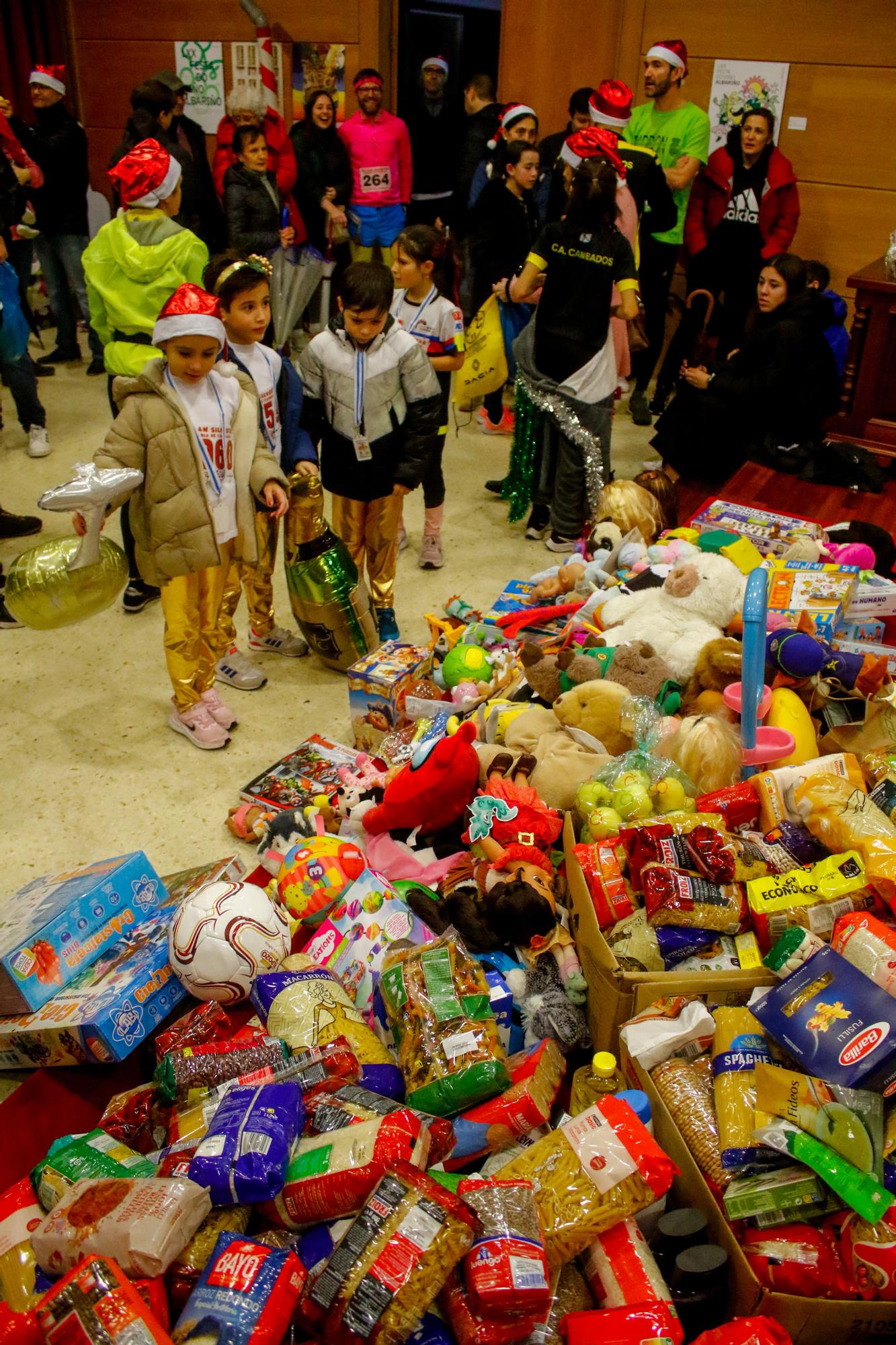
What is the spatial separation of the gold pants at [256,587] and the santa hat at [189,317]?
0.65 m

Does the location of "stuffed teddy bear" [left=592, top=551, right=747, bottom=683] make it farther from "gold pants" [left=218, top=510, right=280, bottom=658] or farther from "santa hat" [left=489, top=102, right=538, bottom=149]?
"santa hat" [left=489, top=102, right=538, bottom=149]

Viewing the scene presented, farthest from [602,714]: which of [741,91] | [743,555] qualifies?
[741,91]

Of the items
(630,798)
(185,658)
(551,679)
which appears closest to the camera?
(630,798)

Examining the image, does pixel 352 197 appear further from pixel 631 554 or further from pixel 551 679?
pixel 551 679

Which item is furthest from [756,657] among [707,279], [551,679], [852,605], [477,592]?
[707,279]

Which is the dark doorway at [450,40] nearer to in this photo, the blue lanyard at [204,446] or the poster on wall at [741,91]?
the poster on wall at [741,91]

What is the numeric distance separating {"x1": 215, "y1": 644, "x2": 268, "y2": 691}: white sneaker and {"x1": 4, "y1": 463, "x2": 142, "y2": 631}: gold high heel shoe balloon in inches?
32.8

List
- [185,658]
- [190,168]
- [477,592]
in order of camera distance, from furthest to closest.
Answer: [190,168] → [477,592] → [185,658]

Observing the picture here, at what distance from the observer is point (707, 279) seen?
621 centimetres

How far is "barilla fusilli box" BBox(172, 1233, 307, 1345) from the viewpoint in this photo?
4.33 feet

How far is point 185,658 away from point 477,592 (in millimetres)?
1497

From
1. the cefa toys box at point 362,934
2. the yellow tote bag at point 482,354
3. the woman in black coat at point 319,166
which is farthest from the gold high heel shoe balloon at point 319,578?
the woman in black coat at point 319,166

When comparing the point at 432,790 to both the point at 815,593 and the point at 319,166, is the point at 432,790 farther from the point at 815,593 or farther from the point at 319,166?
the point at 319,166

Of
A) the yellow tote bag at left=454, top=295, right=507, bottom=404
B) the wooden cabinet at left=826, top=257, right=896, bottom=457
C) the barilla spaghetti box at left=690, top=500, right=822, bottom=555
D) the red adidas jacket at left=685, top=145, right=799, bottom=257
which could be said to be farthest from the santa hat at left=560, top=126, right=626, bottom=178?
the red adidas jacket at left=685, top=145, right=799, bottom=257
